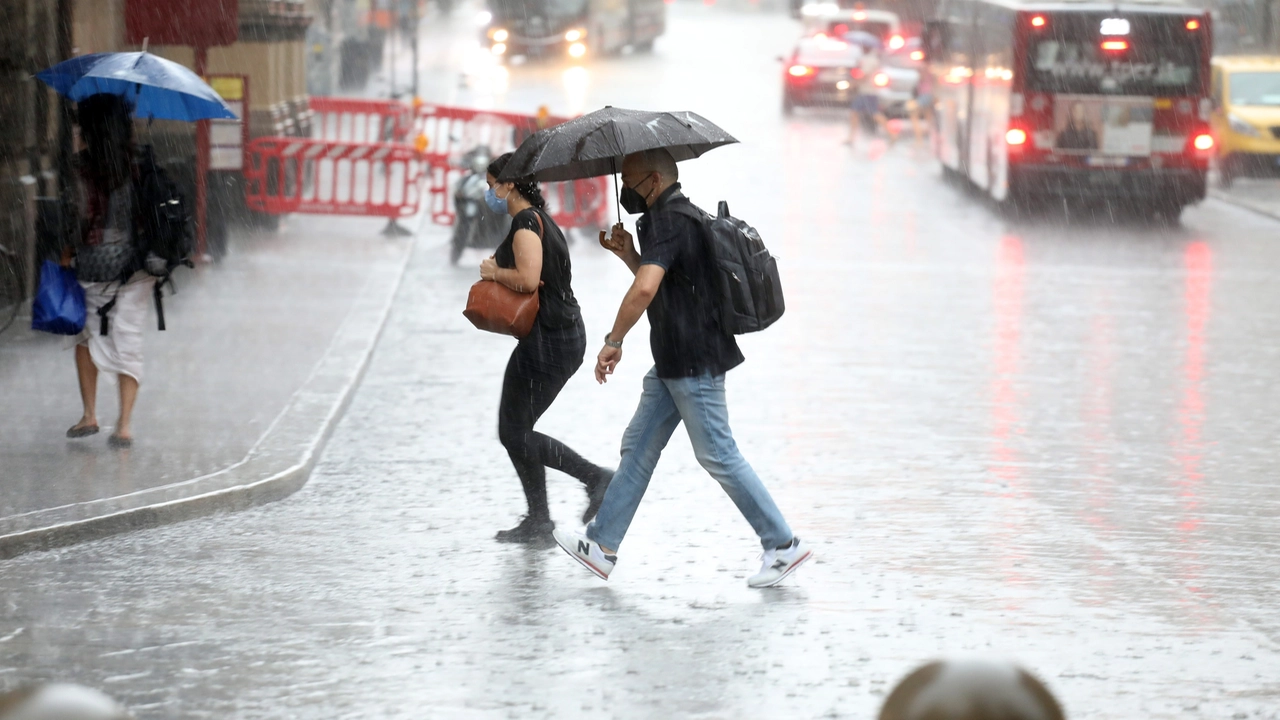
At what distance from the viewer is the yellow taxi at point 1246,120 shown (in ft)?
83.6

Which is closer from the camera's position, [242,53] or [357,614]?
[357,614]

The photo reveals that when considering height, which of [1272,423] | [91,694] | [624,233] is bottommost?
[1272,423]

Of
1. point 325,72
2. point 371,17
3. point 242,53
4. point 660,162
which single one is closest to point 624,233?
point 660,162

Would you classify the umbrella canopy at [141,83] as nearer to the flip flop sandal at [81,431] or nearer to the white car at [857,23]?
the flip flop sandal at [81,431]

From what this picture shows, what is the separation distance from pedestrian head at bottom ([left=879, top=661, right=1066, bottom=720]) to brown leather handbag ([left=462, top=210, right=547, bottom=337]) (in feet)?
13.1

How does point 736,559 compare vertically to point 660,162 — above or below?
below

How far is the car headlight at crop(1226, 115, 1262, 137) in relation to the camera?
25406 mm

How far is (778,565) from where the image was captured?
21.5 feet

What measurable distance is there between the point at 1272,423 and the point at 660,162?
505 centimetres

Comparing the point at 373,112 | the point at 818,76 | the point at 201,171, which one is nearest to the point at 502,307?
the point at 201,171

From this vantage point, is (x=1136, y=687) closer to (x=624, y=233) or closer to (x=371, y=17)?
(x=624, y=233)

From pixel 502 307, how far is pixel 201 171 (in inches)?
366

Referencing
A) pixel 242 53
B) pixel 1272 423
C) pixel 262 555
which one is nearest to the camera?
pixel 262 555

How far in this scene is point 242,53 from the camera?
63.5 feet
